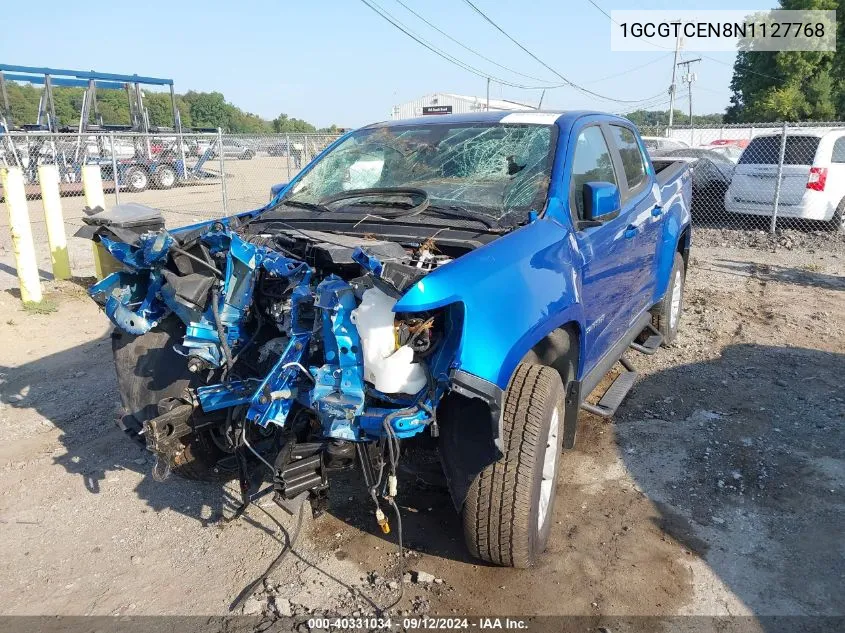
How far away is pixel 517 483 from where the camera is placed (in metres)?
2.71

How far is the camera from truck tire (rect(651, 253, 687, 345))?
5613 mm

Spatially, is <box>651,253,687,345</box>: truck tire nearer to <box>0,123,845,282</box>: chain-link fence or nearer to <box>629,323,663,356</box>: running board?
<box>629,323,663,356</box>: running board

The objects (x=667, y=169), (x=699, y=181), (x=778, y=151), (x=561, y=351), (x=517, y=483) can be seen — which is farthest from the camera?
(x=699, y=181)

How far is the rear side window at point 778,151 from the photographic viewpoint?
10.8 m

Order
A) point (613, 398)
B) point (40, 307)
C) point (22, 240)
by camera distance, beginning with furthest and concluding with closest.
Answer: point (22, 240) → point (40, 307) → point (613, 398)

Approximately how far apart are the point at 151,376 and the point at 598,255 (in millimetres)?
2440

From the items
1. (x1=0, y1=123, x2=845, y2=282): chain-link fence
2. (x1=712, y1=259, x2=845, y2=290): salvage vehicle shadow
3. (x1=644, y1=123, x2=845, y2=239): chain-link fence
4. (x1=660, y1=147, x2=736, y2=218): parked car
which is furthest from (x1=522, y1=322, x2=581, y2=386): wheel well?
(x1=660, y1=147, x2=736, y2=218): parked car

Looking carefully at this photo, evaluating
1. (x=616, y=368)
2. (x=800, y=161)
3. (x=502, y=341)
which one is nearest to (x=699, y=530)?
(x=502, y=341)

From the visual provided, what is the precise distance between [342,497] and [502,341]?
1.63m

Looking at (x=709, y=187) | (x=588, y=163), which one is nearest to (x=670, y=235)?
(x=588, y=163)

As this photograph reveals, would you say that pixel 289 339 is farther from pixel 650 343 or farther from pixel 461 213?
pixel 650 343

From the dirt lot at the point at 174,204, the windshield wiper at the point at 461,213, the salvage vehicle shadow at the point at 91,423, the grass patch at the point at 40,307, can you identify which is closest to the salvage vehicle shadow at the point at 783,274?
the windshield wiper at the point at 461,213

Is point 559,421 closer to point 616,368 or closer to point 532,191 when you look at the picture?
point 532,191

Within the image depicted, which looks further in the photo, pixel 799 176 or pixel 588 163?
pixel 799 176
